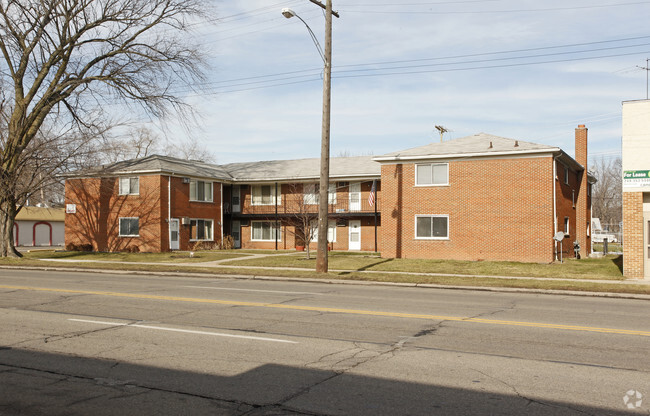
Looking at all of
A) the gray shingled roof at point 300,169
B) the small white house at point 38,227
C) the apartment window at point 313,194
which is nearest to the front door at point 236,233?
the gray shingled roof at point 300,169

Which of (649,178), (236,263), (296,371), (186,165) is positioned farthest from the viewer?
(186,165)

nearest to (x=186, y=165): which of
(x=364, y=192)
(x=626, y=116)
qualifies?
(x=364, y=192)

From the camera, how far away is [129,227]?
38.2m

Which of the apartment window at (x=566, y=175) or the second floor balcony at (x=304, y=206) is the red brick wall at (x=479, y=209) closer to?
the apartment window at (x=566, y=175)

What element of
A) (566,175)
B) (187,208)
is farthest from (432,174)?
(187,208)

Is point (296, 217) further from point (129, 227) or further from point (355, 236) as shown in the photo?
point (129, 227)

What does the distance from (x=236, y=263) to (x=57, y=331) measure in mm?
17487

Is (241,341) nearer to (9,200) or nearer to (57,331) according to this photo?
(57,331)

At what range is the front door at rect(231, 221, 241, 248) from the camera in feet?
146

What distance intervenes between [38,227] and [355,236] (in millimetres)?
33754

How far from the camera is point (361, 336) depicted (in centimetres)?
916

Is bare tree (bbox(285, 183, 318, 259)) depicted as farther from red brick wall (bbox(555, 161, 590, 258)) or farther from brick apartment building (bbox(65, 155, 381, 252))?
red brick wall (bbox(555, 161, 590, 258))

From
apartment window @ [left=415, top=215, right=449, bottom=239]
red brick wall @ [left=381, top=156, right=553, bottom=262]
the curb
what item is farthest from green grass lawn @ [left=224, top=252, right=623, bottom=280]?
the curb

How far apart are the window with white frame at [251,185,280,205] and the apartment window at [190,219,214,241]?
391cm
